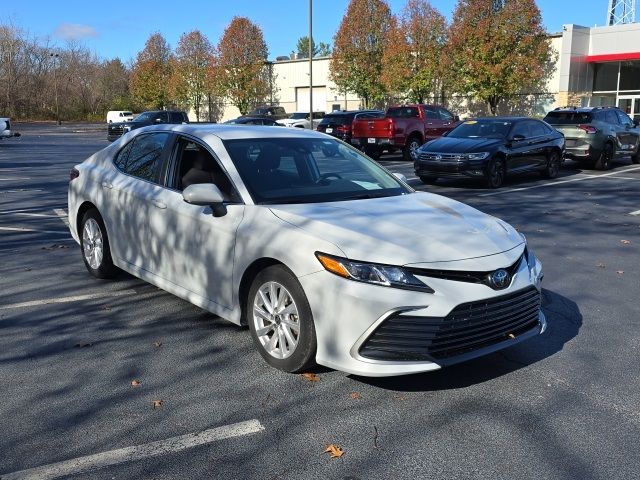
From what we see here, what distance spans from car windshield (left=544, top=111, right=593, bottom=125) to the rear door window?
15.3 meters

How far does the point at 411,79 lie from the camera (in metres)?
39.2

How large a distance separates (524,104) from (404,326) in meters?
38.6

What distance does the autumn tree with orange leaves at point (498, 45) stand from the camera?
112 feet

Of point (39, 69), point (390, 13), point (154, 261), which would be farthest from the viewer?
point (39, 69)

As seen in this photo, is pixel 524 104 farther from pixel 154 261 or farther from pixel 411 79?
pixel 154 261

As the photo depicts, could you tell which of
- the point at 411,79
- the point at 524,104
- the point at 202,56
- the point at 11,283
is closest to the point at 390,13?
the point at 411,79

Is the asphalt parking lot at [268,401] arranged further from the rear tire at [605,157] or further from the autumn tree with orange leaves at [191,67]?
the autumn tree with orange leaves at [191,67]

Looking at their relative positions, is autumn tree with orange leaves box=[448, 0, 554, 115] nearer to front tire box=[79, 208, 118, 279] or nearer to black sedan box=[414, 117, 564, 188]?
black sedan box=[414, 117, 564, 188]

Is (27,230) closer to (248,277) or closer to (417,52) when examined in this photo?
(248,277)

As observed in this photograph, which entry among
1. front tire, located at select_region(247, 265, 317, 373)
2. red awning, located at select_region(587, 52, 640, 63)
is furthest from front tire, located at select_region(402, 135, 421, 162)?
red awning, located at select_region(587, 52, 640, 63)

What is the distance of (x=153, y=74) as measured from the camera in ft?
202

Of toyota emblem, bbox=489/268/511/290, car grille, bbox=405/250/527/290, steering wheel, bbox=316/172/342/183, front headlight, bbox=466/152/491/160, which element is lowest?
front headlight, bbox=466/152/491/160

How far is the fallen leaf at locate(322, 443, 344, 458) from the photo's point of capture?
3.19m

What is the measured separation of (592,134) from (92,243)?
1544cm
